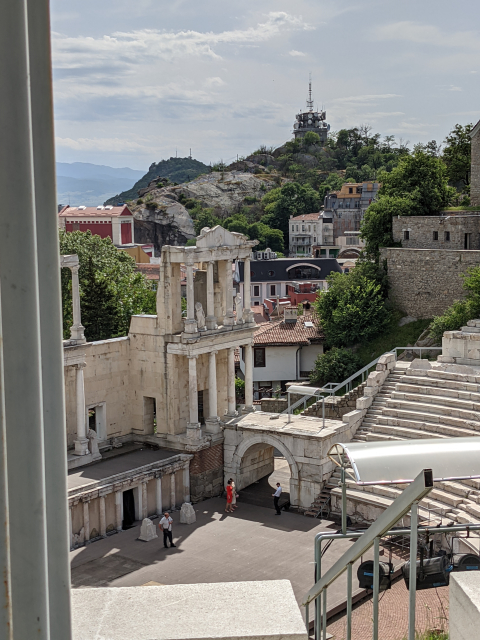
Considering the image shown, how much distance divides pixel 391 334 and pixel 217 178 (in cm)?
10458

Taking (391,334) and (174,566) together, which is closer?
(174,566)

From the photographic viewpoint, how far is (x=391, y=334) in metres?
42.2

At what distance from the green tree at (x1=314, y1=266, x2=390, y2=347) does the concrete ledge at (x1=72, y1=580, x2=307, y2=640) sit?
122 feet

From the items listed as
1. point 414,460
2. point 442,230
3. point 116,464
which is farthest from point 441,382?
point 414,460

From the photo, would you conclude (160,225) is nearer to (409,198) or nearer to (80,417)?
(409,198)

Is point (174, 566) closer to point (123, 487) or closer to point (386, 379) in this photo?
point (123, 487)

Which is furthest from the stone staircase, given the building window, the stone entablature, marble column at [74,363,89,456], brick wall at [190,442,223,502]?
the building window

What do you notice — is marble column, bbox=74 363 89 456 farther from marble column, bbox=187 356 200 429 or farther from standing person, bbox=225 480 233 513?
standing person, bbox=225 480 233 513

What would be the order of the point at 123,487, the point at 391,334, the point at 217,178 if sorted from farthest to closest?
the point at 217,178
the point at 391,334
the point at 123,487

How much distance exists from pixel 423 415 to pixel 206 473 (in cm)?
857

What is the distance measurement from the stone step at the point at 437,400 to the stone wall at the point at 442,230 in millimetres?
17407

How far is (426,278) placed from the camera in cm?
4338

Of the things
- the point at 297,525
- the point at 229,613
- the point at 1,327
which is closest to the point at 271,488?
the point at 297,525

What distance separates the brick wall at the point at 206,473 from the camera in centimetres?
3108
